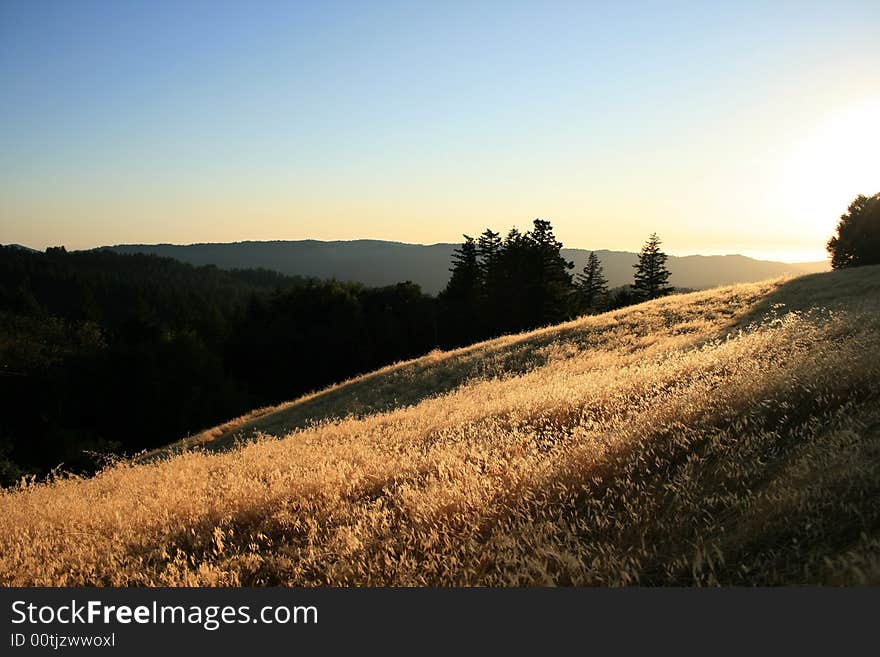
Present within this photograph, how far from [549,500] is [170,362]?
4963 centimetres

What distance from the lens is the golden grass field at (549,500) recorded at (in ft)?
10.0

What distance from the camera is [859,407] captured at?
178 inches

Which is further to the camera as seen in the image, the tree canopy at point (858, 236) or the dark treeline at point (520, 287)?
the dark treeline at point (520, 287)

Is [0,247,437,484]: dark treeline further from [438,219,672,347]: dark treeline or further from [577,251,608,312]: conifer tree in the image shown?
[577,251,608,312]: conifer tree

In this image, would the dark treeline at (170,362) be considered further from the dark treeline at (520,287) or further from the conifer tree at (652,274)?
the conifer tree at (652,274)

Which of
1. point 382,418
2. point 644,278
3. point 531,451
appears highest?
point 644,278

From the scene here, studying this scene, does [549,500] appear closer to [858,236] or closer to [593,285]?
[858,236]

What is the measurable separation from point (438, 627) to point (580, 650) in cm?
77

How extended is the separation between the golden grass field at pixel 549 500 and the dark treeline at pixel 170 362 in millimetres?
26602

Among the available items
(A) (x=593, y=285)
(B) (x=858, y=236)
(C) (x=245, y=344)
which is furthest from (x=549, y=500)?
(A) (x=593, y=285)

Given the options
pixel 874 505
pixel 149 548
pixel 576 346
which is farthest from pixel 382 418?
pixel 576 346

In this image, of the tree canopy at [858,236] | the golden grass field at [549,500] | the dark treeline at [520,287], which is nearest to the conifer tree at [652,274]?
the dark treeline at [520,287]

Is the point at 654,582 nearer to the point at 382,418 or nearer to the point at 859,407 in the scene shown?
the point at 859,407

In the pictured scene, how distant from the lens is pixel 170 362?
46.7 meters
